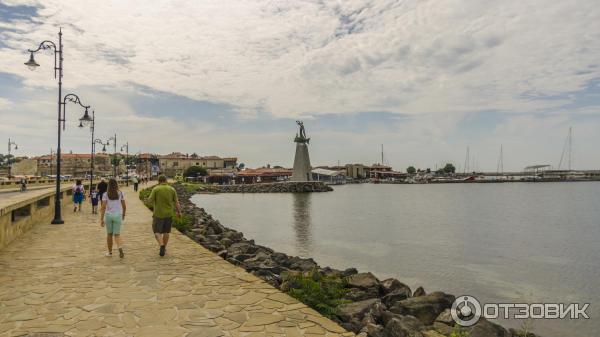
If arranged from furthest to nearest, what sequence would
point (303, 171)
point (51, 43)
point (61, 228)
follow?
1. point (303, 171)
2. point (51, 43)
3. point (61, 228)

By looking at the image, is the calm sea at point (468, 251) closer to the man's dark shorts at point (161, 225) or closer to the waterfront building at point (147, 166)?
the man's dark shorts at point (161, 225)

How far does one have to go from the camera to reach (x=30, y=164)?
119438mm

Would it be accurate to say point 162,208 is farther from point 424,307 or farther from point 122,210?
point 424,307

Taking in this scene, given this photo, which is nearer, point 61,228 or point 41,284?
point 41,284

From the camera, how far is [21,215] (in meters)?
13.2

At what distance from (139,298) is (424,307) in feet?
20.0

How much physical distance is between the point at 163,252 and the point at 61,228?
694 cm

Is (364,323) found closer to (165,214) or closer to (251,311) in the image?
(251,311)

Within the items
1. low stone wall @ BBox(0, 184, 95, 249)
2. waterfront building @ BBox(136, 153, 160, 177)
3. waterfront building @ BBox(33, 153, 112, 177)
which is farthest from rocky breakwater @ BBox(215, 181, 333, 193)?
low stone wall @ BBox(0, 184, 95, 249)

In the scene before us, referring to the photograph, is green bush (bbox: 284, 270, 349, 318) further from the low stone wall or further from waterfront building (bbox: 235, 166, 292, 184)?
waterfront building (bbox: 235, 166, 292, 184)

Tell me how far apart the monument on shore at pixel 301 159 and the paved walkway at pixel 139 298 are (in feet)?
265

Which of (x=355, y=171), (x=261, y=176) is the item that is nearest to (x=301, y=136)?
(x=261, y=176)

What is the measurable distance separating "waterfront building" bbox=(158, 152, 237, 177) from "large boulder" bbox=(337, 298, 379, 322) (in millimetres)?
140597

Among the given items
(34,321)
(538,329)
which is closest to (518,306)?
(538,329)
